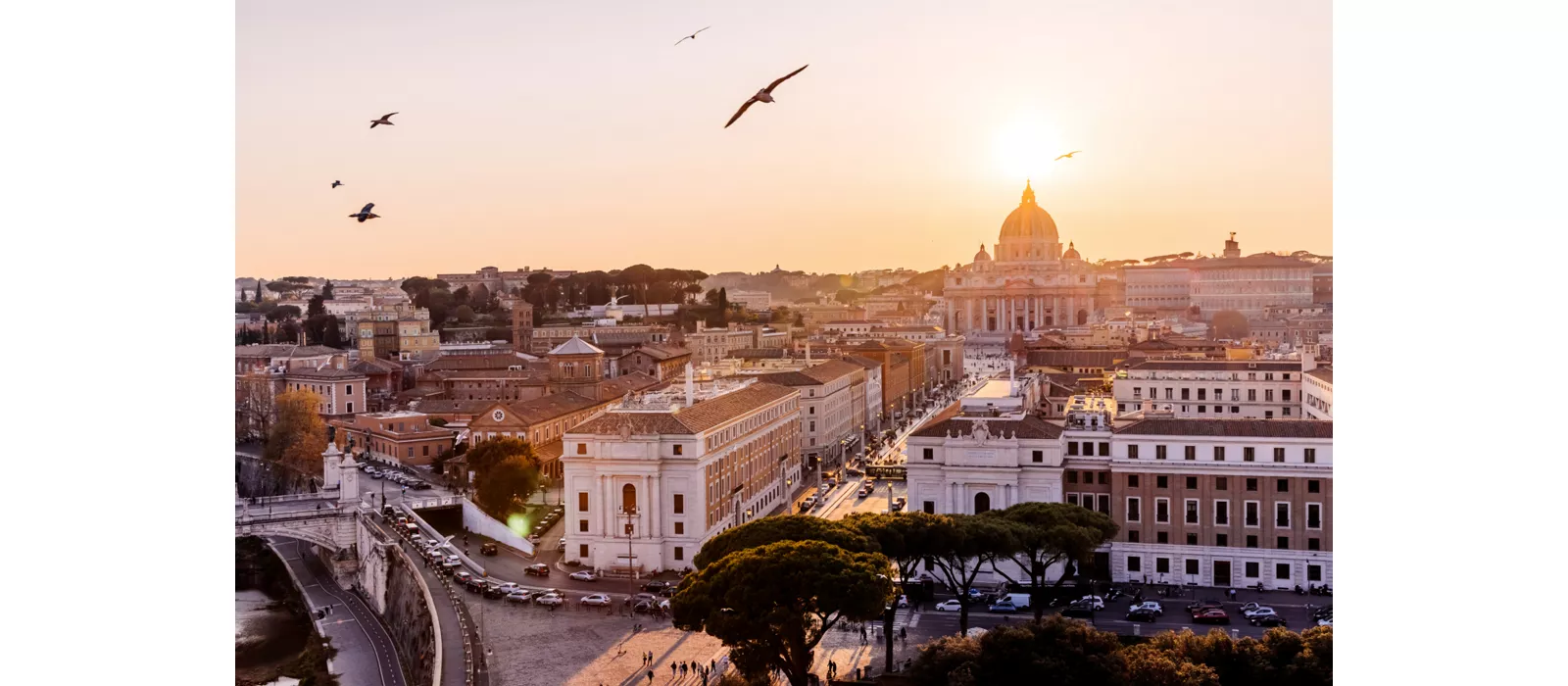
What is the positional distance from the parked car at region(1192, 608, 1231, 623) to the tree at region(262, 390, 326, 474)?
8097mm

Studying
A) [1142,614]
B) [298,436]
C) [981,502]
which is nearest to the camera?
[1142,614]

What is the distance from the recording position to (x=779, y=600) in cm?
652

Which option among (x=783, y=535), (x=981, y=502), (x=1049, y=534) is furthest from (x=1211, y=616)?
(x=783, y=535)

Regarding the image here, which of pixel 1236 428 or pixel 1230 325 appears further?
pixel 1230 325

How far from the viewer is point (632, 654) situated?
25.4 ft

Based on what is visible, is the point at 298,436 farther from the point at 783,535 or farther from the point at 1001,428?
the point at 783,535

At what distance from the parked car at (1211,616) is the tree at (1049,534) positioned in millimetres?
715

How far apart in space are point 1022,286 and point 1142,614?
70.6 ft

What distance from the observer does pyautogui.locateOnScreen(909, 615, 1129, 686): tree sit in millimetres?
5902

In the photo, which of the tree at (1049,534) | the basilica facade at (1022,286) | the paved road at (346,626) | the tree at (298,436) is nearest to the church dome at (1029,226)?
the basilica facade at (1022,286)

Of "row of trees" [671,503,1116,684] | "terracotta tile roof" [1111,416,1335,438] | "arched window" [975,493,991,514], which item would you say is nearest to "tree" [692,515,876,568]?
"row of trees" [671,503,1116,684]

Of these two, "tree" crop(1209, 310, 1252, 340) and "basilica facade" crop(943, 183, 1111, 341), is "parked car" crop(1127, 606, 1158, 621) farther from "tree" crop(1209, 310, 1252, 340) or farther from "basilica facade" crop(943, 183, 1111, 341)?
"basilica facade" crop(943, 183, 1111, 341)

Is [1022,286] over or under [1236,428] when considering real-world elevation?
over
